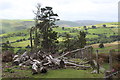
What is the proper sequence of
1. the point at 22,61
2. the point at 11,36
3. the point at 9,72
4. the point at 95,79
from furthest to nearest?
the point at 11,36 < the point at 22,61 < the point at 9,72 < the point at 95,79

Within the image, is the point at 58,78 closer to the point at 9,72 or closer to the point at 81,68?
the point at 81,68

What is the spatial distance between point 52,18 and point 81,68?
16732mm

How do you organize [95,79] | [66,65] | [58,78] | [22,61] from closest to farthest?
1. [95,79]
2. [58,78]
3. [66,65]
4. [22,61]

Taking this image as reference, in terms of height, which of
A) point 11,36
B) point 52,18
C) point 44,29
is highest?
point 52,18

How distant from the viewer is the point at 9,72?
36.5 feet

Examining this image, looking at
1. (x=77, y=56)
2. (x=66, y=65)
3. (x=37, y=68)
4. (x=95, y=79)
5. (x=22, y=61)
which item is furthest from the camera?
(x=77, y=56)

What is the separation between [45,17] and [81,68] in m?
16.7

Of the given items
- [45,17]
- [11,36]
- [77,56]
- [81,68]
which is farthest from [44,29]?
[11,36]

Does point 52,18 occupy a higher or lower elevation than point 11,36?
higher

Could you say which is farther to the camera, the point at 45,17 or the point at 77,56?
the point at 45,17

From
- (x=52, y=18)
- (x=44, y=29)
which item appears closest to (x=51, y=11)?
(x=52, y=18)

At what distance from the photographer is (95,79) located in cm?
866

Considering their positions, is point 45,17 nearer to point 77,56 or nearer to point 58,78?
point 77,56

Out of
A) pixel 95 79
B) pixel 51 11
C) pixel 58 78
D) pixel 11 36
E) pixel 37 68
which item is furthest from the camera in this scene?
pixel 11 36
